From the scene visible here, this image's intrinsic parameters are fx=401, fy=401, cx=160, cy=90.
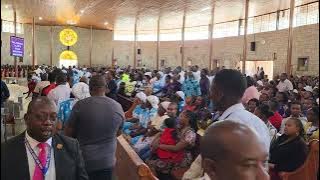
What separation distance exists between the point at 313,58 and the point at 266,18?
5.54 m

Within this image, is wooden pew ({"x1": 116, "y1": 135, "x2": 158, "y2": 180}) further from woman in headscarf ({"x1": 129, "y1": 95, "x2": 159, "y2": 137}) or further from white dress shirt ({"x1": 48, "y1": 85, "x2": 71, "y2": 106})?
woman in headscarf ({"x1": 129, "y1": 95, "x2": 159, "y2": 137})

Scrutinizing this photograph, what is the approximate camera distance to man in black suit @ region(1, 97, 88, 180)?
2.27 metres

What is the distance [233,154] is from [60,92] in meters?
5.04

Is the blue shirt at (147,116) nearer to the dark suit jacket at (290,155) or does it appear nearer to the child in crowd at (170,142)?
the child in crowd at (170,142)

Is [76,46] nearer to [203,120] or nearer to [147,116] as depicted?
[147,116]

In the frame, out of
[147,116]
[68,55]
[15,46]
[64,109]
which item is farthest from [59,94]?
[68,55]

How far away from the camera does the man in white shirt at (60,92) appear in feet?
19.8

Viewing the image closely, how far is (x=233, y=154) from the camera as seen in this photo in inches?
52.6

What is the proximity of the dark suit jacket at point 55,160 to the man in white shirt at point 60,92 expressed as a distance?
3.66 meters

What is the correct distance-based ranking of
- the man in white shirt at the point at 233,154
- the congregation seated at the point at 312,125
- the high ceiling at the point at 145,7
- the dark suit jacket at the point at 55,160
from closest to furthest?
the man in white shirt at the point at 233,154 < the dark suit jacket at the point at 55,160 < the congregation seated at the point at 312,125 < the high ceiling at the point at 145,7

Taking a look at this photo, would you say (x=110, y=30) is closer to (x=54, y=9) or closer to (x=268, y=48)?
(x=54, y=9)

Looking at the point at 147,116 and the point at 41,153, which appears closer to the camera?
the point at 41,153

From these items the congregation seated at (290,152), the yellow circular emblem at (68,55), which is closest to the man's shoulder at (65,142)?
the congregation seated at (290,152)

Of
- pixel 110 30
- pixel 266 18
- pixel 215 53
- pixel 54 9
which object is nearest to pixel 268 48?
pixel 266 18
